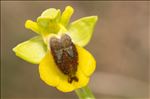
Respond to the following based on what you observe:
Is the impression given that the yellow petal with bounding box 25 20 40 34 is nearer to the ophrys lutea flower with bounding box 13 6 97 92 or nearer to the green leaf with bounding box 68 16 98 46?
the ophrys lutea flower with bounding box 13 6 97 92

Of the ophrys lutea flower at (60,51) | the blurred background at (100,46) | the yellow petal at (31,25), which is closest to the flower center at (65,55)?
the ophrys lutea flower at (60,51)

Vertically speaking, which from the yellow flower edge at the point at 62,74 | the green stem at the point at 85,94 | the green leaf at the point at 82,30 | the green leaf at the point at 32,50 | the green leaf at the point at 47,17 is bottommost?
the green stem at the point at 85,94

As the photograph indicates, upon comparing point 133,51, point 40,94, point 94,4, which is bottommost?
point 40,94

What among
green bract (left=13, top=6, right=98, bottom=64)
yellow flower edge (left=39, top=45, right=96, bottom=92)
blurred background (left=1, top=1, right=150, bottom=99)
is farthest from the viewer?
blurred background (left=1, top=1, right=150, bottom=99)

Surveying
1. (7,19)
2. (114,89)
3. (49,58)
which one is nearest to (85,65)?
(49,58)

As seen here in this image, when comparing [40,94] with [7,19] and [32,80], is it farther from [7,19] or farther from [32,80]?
[7,19]

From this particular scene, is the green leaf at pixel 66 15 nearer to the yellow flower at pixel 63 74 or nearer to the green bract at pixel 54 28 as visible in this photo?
the green bract at pixel 54 28

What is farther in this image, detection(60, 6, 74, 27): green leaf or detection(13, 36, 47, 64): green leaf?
detection(60, 6, 74, 27): green leaf

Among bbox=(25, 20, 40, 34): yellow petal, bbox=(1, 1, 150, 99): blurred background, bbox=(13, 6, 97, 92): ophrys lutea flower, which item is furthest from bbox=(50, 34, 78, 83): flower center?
bbox=(1, 1, 150, 99): blurred background
